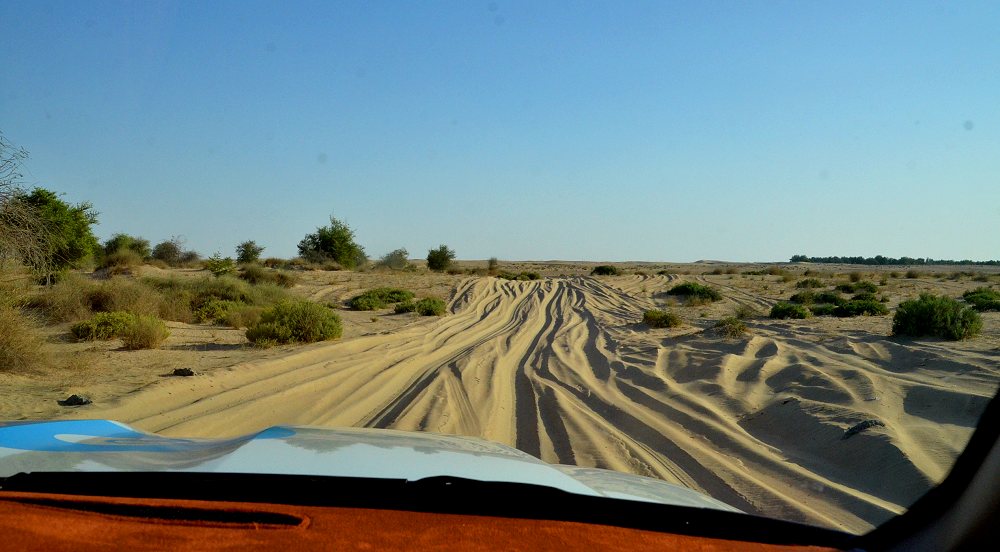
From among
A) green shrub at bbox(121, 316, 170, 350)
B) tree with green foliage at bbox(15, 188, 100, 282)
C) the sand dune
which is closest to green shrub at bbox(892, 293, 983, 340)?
the sand dune

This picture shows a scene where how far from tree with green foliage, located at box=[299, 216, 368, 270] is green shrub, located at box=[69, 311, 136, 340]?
3903 centimetres

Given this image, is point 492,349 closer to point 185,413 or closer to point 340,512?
point 185,413

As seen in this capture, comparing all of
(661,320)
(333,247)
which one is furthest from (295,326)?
(333,247)

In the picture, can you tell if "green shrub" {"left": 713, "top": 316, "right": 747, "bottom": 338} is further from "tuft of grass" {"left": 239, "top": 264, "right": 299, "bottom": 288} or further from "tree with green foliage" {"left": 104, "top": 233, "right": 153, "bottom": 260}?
"tree with green foliage" {"left": 104, "top": 233, "right": 153, "bottom": 260}

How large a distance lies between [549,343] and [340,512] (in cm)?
1571

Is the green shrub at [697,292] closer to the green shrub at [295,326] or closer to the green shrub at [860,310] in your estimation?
the green shrub at [860,310]

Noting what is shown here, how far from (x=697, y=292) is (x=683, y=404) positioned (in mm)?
24122

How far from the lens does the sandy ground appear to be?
673 cm

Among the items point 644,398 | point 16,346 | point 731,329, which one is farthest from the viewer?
point 731,329

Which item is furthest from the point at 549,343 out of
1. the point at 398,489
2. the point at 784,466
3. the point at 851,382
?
the point at 398,489

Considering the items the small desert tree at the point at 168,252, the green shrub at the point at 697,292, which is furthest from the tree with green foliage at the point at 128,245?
the green shrub at the point at 697,292

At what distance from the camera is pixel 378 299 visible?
27953 millimetres

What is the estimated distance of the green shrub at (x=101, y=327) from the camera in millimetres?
14617

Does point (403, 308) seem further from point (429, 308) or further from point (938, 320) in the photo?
point (938, 320)
